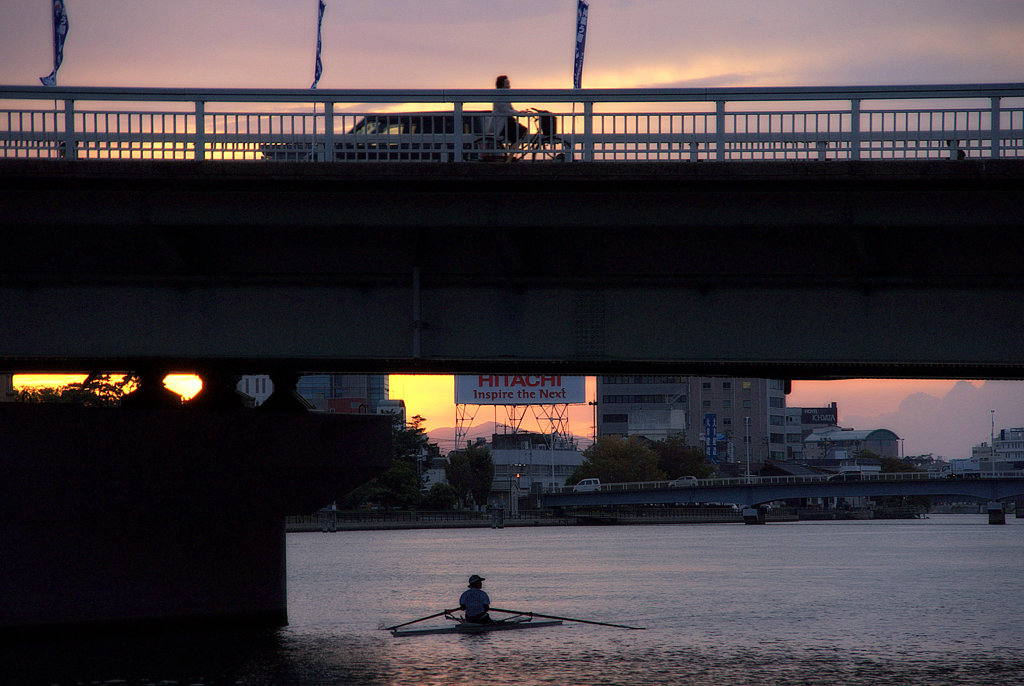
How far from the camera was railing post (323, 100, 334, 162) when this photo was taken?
59.1 ft

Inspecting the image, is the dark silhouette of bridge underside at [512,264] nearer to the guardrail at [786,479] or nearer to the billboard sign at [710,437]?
the guardrail at [786,479]

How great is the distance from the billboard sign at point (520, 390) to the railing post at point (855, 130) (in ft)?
364

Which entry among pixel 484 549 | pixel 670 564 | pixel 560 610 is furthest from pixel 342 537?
pixel 560 610

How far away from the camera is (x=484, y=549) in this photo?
8381 cm

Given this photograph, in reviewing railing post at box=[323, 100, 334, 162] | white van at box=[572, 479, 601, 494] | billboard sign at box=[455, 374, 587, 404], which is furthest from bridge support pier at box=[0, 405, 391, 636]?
white van at box=[572, 479, 601, 494]

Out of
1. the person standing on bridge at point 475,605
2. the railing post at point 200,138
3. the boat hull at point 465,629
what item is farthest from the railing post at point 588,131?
the boat hull at point 465,629

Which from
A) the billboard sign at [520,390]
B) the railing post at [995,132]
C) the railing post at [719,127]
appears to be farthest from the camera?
the billboard sign at [520,390]

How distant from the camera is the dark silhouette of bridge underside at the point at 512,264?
1742 cm

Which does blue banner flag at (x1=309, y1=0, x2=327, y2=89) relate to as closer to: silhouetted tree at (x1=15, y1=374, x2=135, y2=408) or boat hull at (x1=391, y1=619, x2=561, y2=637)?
boat hull at (x1=391, y1=619, x2=561, y2=637)

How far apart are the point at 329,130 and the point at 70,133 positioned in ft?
14.1

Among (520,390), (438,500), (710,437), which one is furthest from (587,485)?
(710,437)

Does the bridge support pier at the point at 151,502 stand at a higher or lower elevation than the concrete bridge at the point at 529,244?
lower

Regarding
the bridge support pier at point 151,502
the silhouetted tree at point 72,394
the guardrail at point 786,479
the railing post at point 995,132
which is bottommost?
the guardrail at point 786,479

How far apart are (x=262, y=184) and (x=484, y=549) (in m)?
68.6
